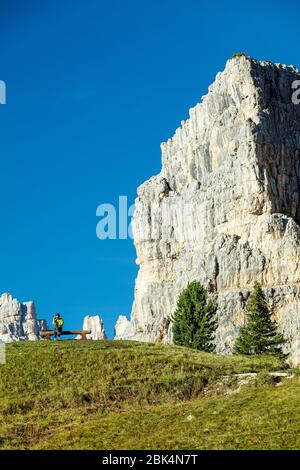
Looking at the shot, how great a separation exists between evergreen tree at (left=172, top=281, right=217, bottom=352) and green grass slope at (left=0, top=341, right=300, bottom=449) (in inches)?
1265

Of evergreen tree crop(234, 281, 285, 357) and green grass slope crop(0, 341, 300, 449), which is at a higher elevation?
evergreen tree crop(234, 281, 285, 357)

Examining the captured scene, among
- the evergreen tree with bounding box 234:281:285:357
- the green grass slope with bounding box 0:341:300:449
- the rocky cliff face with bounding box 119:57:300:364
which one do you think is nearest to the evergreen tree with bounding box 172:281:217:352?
the evergreen tree with bounding box 234:281:285:357

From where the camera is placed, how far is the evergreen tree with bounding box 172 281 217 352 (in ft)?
308

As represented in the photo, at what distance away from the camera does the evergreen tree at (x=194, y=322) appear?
94.0 meters

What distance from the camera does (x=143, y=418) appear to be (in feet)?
128

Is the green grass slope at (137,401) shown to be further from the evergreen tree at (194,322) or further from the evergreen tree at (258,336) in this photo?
the evergreen tree at (194,322)

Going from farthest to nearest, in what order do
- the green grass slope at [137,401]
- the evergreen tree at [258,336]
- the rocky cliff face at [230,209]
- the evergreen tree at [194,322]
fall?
the rocky cliff face at [230,209] → the evergreen tree at [194,322] → the evergreen tree at [258,336] → the green grass slope at [137,401]

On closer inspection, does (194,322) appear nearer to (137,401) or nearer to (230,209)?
(137,401)

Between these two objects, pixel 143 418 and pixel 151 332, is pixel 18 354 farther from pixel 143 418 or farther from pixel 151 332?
pixel 151 332

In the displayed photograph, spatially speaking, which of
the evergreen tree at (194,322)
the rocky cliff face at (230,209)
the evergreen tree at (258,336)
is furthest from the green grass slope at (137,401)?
the rocky cliff face at (230,209)

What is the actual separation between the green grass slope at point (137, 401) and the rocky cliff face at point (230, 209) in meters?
74.9

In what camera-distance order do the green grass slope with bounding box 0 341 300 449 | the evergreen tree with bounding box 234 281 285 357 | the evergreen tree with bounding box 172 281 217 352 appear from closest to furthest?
the green grass slope with bounding box 0 341 300 449 → the evergreen tree with bounding box 234 281 285 357 → the evergreen tree with bounding box 172 281 217 352

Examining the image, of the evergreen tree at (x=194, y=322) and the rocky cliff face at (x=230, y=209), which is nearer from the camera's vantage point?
the evergreen tree at (x=194, y=322)

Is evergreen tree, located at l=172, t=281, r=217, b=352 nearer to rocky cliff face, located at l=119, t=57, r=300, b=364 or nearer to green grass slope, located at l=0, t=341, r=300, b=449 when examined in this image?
rocky cliff face, located at l=119, t=57, r=300, b=364
